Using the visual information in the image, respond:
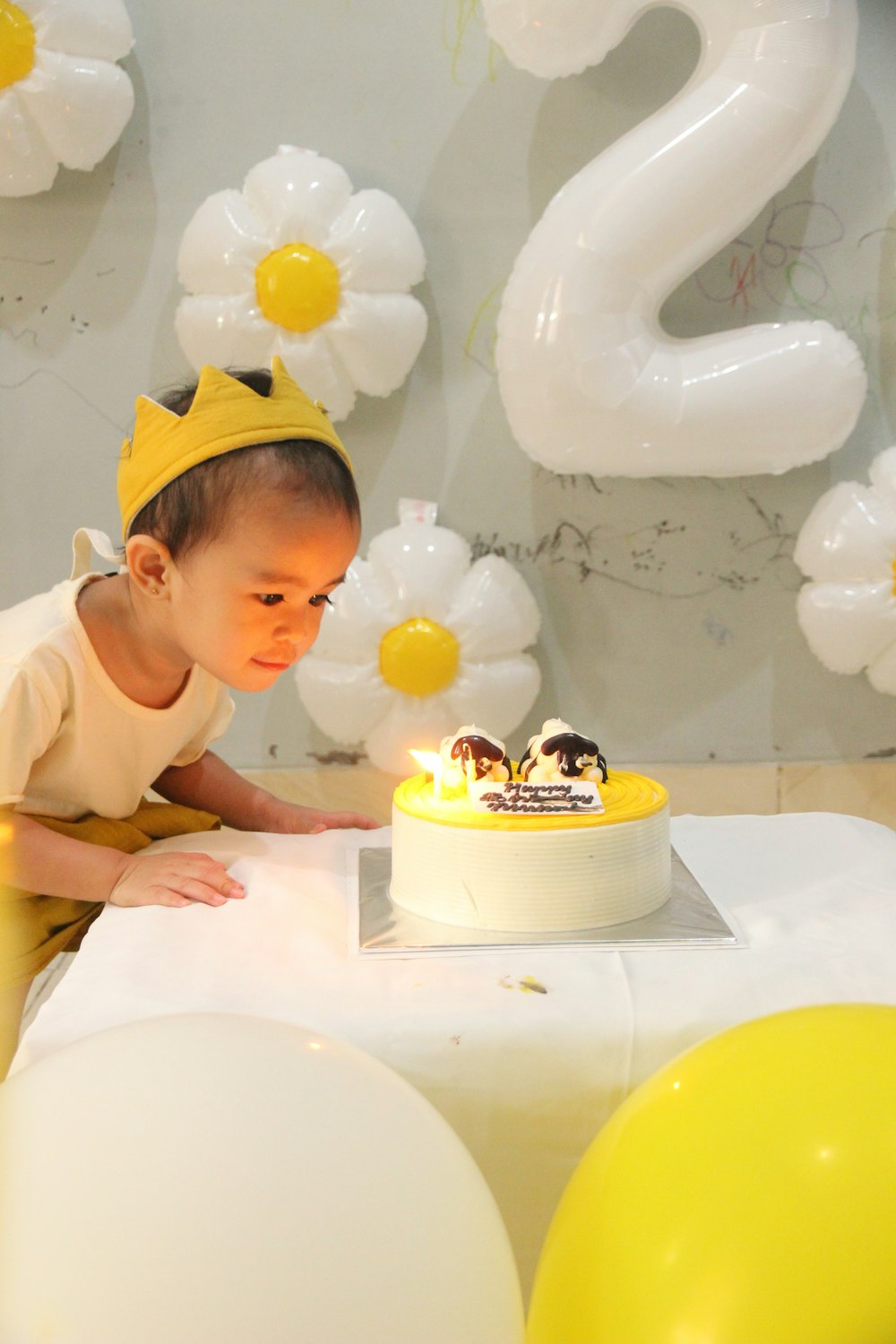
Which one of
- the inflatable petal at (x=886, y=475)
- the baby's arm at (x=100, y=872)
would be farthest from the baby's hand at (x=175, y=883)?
the inflatable petal at (x=886, y=475)

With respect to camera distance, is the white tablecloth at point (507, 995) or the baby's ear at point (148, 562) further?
the baby's ear at point (148, 562)

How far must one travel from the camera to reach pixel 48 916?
47.6 inches

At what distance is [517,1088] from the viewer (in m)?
0.74

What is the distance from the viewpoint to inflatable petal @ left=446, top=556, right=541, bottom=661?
5.54 ft

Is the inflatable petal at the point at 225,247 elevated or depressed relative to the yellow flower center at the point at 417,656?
elevated

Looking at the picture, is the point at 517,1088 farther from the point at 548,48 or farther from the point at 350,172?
the point at 350,172

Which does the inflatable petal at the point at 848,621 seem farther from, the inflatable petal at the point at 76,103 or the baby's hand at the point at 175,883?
the inflatable petal at the point at 76,103

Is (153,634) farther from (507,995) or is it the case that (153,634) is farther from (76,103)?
(76,103)

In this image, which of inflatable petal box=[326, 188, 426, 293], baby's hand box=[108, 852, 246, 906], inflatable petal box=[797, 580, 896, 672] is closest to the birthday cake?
baby's hand box=[108, 852, 246, 906]

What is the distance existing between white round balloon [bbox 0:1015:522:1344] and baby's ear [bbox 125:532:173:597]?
0.65 m

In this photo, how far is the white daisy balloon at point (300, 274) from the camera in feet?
5.28

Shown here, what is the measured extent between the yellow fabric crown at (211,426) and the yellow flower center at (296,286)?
1.53ft

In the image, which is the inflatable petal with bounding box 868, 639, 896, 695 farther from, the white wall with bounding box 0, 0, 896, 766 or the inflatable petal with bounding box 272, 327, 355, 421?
the inflatable petal with bounding box 272, 327, 355, 421

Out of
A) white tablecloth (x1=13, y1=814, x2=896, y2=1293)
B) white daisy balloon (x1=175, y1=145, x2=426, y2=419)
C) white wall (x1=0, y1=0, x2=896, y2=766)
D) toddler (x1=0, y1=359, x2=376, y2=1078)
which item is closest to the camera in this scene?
white tablecloth (x1=13, y1=814, x2=896, y2=1293)
